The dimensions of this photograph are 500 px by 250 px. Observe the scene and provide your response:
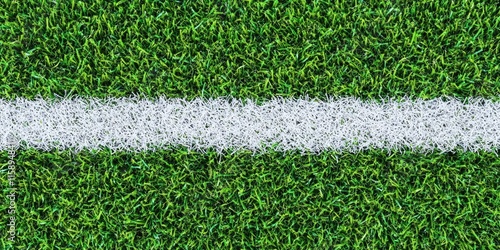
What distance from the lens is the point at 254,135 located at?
153cm

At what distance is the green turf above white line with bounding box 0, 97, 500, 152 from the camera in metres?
1.52

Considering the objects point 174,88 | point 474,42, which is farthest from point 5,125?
point 474,42

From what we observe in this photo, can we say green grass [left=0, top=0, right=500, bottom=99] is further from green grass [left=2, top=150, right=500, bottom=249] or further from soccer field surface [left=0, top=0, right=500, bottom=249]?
green grass [left=2, top=150, right=500, bottom=249]

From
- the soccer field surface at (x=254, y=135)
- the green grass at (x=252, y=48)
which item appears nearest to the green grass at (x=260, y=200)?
the soccer field surface at (x=254, y=135)

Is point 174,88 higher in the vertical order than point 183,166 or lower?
higher

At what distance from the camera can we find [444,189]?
154 cm

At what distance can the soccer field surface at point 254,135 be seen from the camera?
5.02ft

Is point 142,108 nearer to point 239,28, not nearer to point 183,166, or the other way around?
point 183,166

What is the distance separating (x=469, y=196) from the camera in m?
1.53

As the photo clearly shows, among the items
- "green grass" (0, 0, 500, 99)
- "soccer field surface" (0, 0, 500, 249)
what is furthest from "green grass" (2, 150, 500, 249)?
"green grass" (0, 0, 500, 99)

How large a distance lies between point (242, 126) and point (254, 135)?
0.06 metres

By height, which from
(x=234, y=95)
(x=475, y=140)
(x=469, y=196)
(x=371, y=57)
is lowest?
(x=469, y=196)

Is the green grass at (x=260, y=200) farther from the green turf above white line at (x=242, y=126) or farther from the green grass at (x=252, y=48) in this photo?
the green grass at (x=252, y=48)

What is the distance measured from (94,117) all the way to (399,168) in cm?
119
